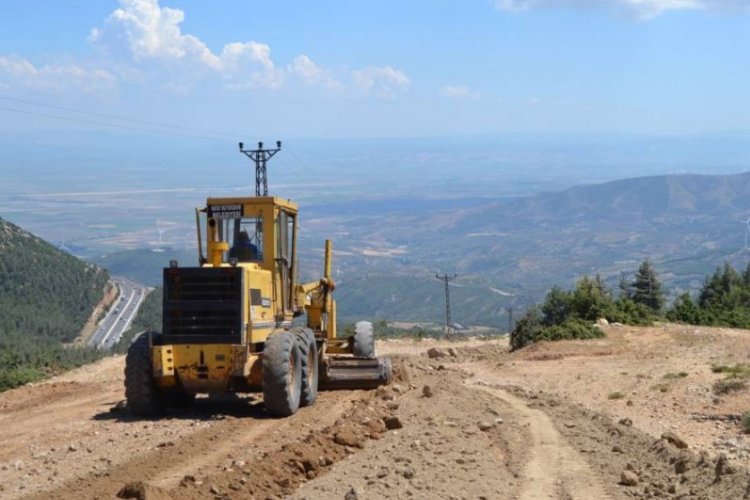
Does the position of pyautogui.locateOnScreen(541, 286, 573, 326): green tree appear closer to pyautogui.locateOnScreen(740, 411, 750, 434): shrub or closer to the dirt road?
the dirt road

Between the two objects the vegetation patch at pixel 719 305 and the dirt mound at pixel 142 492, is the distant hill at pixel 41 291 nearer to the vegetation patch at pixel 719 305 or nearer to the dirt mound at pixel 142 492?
the vegetation patch at pixel 719 305

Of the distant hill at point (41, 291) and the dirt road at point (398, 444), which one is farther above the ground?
the dirt road at point (398, 444)

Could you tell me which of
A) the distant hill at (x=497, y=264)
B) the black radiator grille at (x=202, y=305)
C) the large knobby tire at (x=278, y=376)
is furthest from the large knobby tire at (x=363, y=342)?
the distant hill at (x=497, y=264)

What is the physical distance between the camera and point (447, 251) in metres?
189

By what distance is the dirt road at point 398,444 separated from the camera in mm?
10945

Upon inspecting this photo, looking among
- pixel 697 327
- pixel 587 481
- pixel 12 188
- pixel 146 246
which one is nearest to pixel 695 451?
pixel 587 481

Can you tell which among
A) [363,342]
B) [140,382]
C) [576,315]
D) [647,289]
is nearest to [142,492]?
[140,382]

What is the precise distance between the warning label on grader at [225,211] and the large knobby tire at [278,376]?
7.55 ft

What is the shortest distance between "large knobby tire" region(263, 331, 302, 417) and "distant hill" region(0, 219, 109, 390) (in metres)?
23.4

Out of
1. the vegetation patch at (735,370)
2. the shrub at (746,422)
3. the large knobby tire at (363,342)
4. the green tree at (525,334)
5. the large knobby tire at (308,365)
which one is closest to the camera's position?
the shrub at (746,422)

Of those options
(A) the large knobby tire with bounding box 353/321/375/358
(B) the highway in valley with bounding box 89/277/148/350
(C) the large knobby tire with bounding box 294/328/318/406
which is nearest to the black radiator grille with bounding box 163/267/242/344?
(C) the large knobby tire with bounding box 294/328/318/406

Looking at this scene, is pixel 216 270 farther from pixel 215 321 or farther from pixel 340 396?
pixel 340 396

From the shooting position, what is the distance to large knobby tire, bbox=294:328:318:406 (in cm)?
1681

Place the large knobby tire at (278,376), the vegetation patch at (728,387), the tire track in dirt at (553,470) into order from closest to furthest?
1. the tire track in dirt at (553,470)
2. the large knobby tire at (278,376)
3. the vegetation patch at (728,387)
